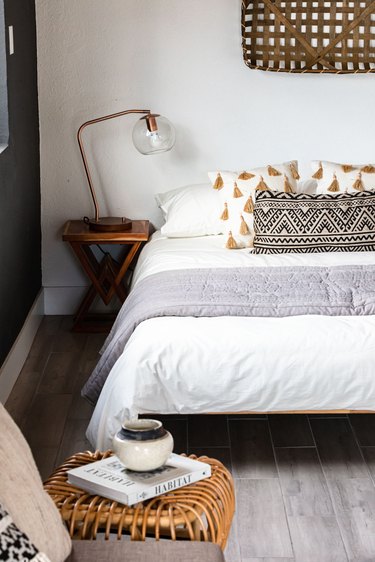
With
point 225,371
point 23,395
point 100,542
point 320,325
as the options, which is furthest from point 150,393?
point 100,542

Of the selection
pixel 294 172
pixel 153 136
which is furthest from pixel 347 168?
pixel 153 136

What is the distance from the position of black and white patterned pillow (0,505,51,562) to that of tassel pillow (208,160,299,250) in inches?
115

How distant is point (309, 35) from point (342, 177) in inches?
32.0

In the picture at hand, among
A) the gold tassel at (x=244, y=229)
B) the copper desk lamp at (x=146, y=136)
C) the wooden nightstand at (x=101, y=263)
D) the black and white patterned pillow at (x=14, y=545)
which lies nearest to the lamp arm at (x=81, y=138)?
the copper desk lamp at (x=146, y=136)

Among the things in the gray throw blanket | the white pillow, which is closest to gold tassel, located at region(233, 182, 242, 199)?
the white pillow

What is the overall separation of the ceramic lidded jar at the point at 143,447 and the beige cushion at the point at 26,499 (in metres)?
0.26

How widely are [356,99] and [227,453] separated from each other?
2300 mm

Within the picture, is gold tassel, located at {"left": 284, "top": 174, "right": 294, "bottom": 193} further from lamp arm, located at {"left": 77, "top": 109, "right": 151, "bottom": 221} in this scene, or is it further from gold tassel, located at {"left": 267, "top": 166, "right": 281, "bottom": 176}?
lamp arm, located at {"left": 77, "top": 109, "right": 151, "bottom": 221}

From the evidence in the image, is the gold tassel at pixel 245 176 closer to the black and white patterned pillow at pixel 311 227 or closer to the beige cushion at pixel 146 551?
the black and white patterned pillow at pixel 311 227

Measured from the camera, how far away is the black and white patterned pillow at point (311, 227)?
13.7 feet

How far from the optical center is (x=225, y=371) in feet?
10.2

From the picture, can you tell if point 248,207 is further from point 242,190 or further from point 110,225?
point 110,225

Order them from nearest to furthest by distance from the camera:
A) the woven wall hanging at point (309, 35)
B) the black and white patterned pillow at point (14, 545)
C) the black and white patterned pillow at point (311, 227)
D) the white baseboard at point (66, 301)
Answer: the black and white patterned pillow at point (14, 545) → the black and white patterned pillow at point (311, 227) → the woven wall hanging at point (309, 35) → the white baseboard at point (66, 301)

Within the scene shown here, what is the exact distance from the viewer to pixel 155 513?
76.9 inches
